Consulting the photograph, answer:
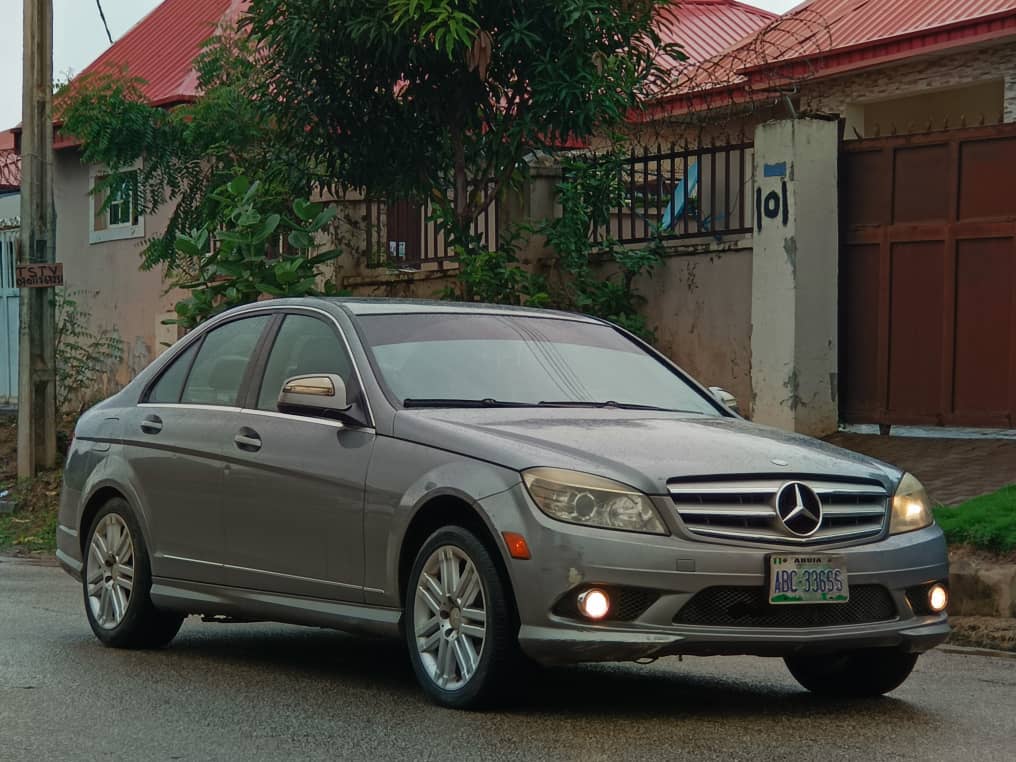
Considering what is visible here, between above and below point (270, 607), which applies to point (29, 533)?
below

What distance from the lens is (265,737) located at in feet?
20.3

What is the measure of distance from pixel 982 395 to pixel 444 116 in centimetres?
548

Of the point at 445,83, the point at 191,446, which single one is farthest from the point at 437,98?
the point at 191,446

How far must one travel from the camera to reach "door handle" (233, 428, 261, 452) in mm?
7738

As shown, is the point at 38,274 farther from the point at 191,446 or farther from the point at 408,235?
the point at 191,446

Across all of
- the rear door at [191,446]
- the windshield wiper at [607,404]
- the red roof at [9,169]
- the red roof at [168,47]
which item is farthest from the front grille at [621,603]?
the red roof at [9,169]

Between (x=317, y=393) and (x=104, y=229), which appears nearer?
(x=317, y=393)

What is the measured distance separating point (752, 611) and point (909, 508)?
924 millimetres

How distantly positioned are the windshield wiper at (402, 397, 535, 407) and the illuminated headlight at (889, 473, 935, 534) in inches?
59.9

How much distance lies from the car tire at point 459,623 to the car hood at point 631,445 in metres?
0.37

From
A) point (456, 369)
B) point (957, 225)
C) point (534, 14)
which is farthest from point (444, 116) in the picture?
point (456, 369)

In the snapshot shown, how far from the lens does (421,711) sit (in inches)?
260

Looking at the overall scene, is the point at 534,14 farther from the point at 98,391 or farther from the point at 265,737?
the point at 98,391

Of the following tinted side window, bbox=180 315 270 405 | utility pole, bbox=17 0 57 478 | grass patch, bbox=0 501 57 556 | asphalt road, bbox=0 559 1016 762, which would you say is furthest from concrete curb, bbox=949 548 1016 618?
utility pole, bbox=17 0 57 478
